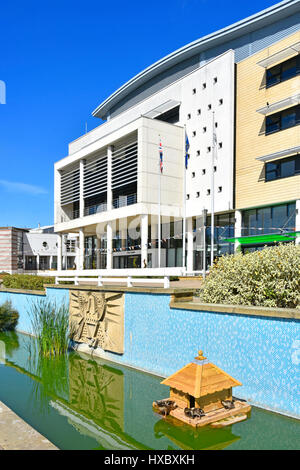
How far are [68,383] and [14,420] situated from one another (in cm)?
358

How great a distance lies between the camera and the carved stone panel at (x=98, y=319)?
1134cm

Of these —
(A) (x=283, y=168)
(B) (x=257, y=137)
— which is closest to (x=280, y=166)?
(A) (x=283, y=168)

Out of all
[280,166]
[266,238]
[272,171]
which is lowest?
[266,238]

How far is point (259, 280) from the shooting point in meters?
8.78

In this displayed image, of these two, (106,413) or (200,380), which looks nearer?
(200,380)

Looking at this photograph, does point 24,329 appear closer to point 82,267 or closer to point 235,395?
point 235,395

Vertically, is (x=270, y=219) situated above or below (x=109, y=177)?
below

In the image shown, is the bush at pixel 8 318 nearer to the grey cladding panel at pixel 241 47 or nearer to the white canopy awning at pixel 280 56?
the white canopy awning at pixel 280 56

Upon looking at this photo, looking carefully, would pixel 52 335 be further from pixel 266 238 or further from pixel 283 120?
pixel 283 120

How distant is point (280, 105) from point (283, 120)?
106cm

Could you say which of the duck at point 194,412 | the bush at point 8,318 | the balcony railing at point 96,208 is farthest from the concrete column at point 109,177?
the duck at point 194,412

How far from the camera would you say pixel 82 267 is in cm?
4269

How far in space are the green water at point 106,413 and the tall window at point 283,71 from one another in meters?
23.5

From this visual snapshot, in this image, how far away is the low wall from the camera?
23.1 ft
